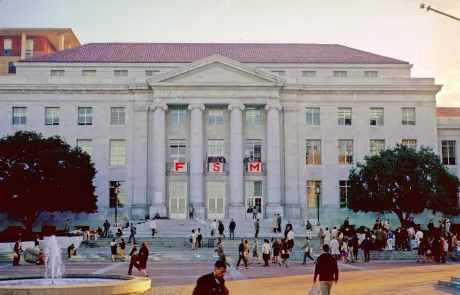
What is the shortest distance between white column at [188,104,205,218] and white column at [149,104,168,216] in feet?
9.38

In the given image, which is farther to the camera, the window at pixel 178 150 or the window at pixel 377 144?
the window at pixel 377 144

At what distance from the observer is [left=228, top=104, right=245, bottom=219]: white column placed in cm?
6662

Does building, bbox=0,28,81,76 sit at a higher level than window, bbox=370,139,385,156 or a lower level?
higher

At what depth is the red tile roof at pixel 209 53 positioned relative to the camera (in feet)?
250

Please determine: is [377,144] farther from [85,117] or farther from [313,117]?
[85,117]

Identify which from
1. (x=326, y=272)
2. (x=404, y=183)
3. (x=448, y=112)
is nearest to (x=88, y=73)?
(x=404, y=183)

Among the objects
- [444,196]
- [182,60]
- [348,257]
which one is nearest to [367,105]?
[444,196]

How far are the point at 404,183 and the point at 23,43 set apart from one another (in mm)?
73496

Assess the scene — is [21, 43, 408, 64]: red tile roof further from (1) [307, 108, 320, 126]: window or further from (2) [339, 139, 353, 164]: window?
(2) [339, 139, 353, 164]: window

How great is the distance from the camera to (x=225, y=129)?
228 feet

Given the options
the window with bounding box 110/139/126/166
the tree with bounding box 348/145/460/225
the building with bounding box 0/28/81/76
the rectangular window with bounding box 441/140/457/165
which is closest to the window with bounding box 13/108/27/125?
the window with bounding box 110/139/126/166

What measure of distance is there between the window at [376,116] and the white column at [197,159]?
60.2 feet

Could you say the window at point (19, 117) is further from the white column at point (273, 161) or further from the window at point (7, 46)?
the window at point (7, 46)

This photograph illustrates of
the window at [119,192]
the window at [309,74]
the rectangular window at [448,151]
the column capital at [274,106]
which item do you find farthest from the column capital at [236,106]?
the rectangular window at [448,151]
